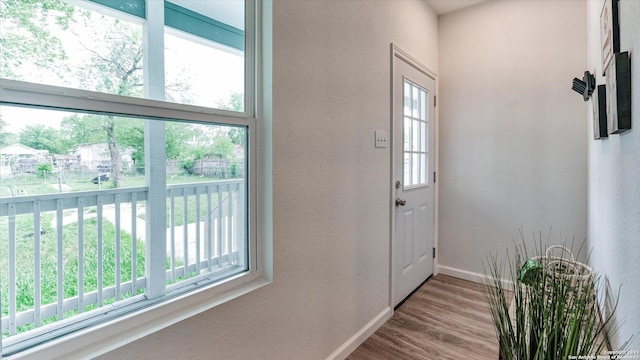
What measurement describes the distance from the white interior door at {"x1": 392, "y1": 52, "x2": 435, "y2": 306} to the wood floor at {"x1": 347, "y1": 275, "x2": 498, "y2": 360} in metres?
0.18

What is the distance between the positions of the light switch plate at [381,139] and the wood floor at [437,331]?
1.31 metres

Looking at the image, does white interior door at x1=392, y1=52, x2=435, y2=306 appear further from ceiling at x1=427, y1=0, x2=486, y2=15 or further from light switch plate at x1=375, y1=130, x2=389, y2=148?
ceiling at x1=427, y1=0, x2=486, y2=15

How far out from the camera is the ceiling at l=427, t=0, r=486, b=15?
111 inches

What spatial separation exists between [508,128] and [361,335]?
2.21 meters

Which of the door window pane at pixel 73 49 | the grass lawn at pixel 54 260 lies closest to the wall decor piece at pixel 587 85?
the door window pane at pixel 73 49

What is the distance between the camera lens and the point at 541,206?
8.67 ft

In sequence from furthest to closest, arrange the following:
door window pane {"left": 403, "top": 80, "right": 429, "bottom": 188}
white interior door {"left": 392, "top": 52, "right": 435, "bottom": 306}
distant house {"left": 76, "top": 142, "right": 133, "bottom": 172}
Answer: door window pane {"left": 403, "top": 80, "right": 429, "bottom": 188} → white interior door {"left": 392, "top": 52, "right": 435, "bottom": 306} → distant house {"left": 76, "top": 142, "right": 133, "bottom": 172}

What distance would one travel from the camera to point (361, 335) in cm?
200

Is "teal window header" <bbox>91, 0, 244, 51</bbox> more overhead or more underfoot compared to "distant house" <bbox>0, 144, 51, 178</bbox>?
more overhead

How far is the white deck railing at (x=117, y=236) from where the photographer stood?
849mm

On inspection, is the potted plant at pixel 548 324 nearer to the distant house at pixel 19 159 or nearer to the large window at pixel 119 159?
the large window at pixel 119 159

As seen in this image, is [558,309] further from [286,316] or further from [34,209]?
[34,209]

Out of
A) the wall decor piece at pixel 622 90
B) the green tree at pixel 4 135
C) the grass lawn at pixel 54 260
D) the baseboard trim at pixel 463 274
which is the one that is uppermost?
the wall decor piece at pixel 622 90

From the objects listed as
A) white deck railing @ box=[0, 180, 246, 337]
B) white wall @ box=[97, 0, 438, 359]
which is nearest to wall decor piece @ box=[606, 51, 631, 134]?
white wall @ box=[97, 0, 438, 359]
